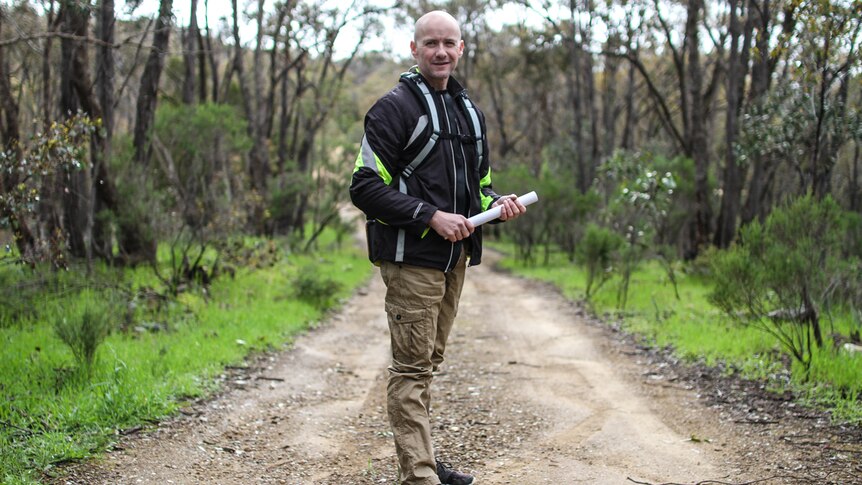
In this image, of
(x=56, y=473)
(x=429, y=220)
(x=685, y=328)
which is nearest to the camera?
(x=429, y=220)

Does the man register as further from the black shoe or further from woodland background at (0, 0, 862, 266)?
woodland background at (0, 0, 862, 266)

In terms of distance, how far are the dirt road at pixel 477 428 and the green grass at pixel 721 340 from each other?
59 cm

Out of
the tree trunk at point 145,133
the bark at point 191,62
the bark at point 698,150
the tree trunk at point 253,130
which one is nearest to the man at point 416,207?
the tree trunk at point 145,133

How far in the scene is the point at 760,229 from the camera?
6.85 metres

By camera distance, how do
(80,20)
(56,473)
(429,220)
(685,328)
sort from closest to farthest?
(429,220) → (56,473) → (685,328) → (80,20)

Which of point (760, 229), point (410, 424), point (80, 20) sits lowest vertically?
point (410, 424)

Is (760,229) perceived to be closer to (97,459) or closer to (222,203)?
(97,459)

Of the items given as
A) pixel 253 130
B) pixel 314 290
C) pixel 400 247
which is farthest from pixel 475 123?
pixel 253 130

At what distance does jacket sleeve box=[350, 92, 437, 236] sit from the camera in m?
3.42

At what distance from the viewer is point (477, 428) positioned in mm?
5148

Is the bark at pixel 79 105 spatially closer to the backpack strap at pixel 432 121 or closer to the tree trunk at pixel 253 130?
the backpack strap at pixel 432 121

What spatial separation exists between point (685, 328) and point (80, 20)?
8.20 m

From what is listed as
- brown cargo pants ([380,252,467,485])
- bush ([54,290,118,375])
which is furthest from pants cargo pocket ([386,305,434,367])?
bush ([54,290,118,375])

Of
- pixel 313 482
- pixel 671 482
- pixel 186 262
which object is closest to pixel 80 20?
pixel 186 262
